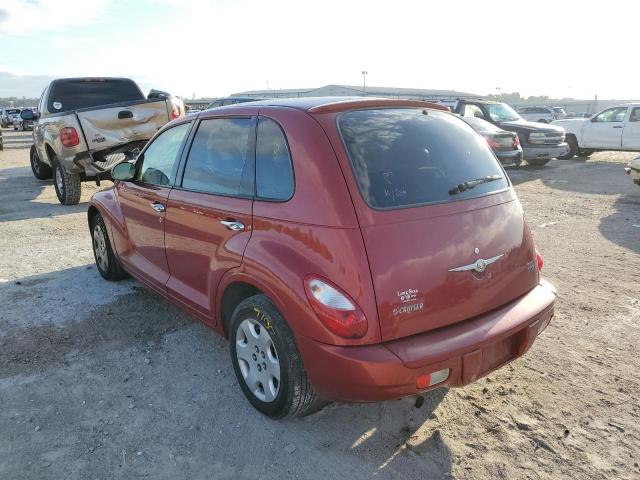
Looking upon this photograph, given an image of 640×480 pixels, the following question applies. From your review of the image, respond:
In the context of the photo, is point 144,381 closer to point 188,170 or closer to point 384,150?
point 188,170

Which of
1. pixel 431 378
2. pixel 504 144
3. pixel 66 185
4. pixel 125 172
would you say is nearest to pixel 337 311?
pixel 431 378

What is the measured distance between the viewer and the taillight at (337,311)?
2.41 m

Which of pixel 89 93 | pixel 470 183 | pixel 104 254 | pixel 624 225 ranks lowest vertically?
pixel 624 225

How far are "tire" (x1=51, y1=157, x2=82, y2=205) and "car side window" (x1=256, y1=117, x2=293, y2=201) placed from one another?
22.9ft

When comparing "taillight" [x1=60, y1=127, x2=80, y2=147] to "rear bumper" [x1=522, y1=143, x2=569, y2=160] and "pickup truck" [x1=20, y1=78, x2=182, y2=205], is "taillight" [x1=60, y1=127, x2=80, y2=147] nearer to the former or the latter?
"pickup truck" [x1=20, y1=78, x2=182, y2=205]

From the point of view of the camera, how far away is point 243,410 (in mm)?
3092

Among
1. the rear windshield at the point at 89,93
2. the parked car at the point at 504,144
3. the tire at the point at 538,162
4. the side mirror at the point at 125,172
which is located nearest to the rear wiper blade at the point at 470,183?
the side mirror at the point at 125,172

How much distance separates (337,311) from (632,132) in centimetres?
1584

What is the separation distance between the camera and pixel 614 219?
7.95 metres

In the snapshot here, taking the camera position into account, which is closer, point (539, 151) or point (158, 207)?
point (158, 207)

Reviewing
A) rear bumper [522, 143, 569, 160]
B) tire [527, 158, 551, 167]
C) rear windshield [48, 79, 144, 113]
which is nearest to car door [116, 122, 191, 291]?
rear windshield [48, 79, 144, 113]

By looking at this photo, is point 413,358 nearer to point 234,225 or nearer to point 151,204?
point 234,225

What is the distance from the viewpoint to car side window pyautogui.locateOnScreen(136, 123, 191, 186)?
3846 millimetres

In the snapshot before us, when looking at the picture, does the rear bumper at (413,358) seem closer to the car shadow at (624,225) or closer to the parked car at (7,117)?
the car shadow at (624,225)
